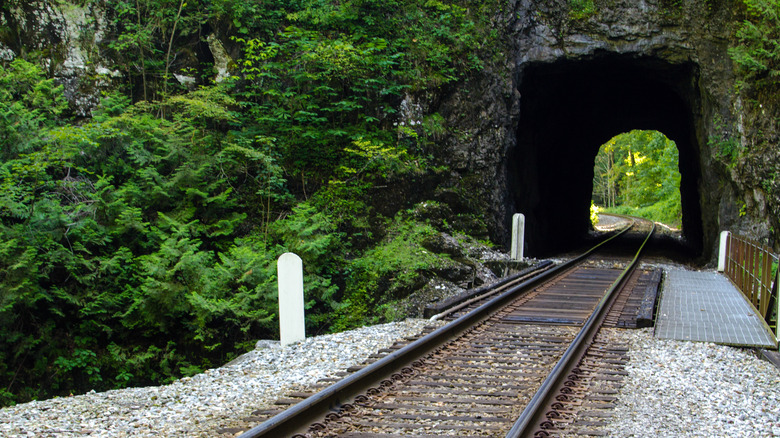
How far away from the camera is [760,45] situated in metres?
13.6

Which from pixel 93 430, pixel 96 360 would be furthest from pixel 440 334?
pixel 96 360

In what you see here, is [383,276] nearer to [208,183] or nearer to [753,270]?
[208,183]

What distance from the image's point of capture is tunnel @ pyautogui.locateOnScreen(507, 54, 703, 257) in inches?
675

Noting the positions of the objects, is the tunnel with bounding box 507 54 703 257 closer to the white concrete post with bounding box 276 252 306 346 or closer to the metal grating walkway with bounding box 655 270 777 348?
the metal grating walkway with bounding box 655 270 777 348

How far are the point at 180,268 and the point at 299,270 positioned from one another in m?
3.81

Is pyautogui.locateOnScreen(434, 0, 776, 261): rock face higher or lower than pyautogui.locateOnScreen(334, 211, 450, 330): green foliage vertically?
higher

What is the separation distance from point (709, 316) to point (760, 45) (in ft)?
30.2

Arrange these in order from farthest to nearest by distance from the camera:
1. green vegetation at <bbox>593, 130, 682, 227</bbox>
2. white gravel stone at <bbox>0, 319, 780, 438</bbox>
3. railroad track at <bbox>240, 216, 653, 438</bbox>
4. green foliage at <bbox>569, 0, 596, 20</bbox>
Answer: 1. green vegetation at <bbox>593, 130, 682, 227</bbox>
2. green foliage at <bbox>569, 0, 596, 20</bbox>
3. white gravel stone at <bbox>0, 319, 780, 438</bbox>
4. railroad track at <bbox>240, 216, 653, 438</bbox>

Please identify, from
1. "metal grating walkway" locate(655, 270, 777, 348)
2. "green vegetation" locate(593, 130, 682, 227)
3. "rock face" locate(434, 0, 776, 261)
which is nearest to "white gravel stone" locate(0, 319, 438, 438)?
"metal grating walkway" locate(655, 270, 777, 348)

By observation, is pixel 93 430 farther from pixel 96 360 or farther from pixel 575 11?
pixel 575 11

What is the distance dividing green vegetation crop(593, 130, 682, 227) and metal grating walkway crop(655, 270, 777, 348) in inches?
1333

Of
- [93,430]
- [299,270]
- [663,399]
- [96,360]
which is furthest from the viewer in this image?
[96,360]

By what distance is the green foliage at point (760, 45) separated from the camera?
13.0 meters

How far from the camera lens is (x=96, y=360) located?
9.73 metres
